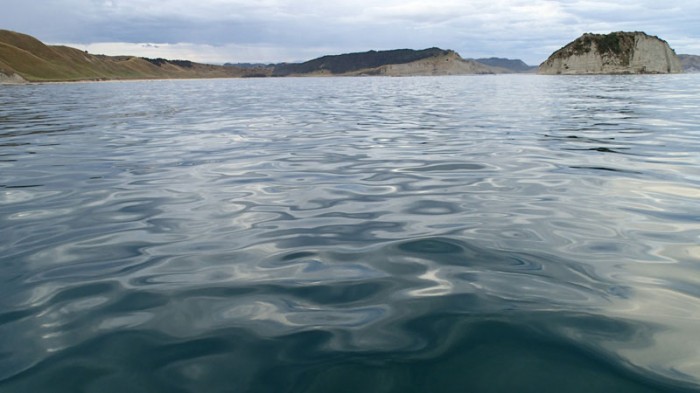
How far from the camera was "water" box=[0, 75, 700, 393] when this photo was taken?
295cm

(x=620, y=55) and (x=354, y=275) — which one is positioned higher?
(x=620, y=55)

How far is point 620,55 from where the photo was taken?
5807 inches

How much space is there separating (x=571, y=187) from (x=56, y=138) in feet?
47.2

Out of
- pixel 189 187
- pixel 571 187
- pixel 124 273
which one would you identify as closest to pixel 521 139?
pixel 571 187

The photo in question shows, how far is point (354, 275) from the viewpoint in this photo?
446cm

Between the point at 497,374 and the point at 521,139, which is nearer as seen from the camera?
the point at 497,374

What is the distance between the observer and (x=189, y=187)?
809cm

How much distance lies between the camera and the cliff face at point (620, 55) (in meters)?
148

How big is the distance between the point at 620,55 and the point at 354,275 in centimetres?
16986

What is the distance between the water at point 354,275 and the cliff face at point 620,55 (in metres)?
161

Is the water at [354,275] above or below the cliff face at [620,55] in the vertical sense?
below

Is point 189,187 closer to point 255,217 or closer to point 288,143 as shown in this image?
point 255,217

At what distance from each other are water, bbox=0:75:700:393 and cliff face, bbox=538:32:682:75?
6333 inches

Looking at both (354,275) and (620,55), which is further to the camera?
(620,55)
